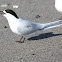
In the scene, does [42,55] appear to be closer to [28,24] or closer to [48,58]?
[48,58]

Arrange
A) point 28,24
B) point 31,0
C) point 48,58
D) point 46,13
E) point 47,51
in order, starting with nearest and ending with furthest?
point 48,58
point 47,51
point 28,24
point 46,13
point 31,0

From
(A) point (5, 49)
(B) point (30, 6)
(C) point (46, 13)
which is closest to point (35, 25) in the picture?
(A) point (5, 49)

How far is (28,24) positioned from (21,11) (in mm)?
2557

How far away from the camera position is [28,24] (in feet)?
18.0

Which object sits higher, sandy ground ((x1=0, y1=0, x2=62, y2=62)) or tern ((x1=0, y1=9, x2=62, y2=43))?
tern ((x1=0, y1=9, x2=62, y2=43))

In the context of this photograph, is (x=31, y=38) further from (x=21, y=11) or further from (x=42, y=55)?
(x=21, y=11)

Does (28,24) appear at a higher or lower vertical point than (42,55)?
higher

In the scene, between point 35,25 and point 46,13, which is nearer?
point 35,25

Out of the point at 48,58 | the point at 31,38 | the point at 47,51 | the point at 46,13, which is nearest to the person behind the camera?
the point at 48,58

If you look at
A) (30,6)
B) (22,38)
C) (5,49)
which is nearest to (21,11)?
(30,6)

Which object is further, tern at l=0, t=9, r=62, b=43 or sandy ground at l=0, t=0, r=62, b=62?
tern at l=0, t=9, r=62, b=43

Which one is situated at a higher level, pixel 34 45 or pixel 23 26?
pixel 23 26

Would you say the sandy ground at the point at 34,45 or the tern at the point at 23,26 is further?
the tern at the point at 23,26

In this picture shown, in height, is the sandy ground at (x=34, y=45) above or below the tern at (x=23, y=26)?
below
